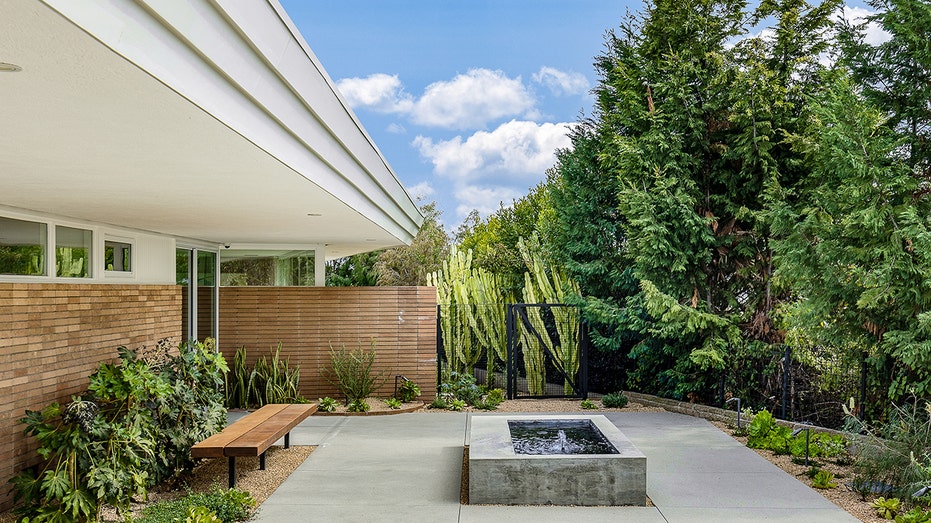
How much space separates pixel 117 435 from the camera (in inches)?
232

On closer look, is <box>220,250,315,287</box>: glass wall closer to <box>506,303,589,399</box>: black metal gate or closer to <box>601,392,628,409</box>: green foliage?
<box>506,303,589,399</box>: black metal gate

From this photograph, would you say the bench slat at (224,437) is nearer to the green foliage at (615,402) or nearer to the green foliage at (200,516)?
the green foliage at (200,516)

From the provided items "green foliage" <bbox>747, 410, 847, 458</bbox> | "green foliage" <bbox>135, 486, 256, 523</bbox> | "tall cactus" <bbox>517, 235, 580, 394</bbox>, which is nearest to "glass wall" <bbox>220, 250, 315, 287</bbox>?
"tall cactus" <bbox>517, 235, 580, 394</bbox>

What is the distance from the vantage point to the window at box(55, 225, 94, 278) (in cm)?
702

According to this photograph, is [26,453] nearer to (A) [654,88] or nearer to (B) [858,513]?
(B) [858,513]

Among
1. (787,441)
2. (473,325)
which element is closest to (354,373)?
(473,325)

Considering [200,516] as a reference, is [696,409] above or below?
below

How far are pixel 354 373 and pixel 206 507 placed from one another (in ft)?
19.1

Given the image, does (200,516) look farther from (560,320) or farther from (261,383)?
(560,320)

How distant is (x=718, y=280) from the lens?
11.7 metres

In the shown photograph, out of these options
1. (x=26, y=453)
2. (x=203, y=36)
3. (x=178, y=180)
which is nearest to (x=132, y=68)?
(x=203, y=36)

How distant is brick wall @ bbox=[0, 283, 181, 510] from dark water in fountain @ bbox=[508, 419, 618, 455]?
12.9ft

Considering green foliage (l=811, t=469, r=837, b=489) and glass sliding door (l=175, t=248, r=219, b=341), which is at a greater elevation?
glass sliding door (l=175, t=248, r=219, b=341)

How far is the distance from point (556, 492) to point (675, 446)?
9.63 ft
